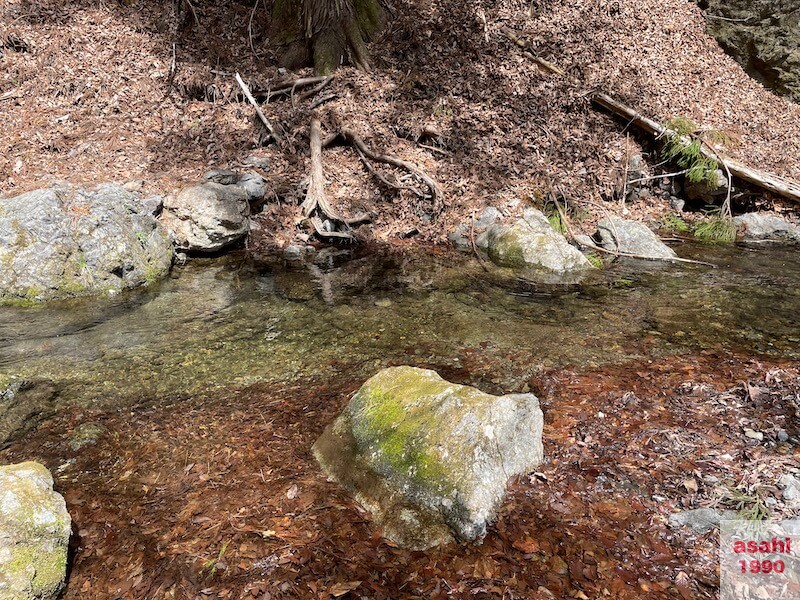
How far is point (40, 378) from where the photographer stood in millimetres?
4461

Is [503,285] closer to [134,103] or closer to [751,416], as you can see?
[751,416]

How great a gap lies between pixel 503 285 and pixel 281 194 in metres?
4.41

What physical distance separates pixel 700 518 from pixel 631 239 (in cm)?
611

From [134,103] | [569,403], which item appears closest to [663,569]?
[569,403]

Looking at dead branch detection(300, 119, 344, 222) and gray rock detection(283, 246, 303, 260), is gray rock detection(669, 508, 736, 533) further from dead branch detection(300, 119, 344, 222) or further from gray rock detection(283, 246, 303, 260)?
dead branch detection(300, 119, 344, 222)

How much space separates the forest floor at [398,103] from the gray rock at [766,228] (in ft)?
1.53

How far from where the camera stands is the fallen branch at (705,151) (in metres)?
8.48

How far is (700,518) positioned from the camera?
8.88 ft

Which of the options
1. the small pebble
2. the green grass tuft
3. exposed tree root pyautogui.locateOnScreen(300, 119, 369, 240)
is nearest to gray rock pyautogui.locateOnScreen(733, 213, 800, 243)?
the green grass tuft

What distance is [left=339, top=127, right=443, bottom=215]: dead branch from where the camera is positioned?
8766mm

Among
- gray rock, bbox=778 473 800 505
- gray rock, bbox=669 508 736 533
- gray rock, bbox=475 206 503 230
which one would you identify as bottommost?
gray rock, bbox=475 206 503 230

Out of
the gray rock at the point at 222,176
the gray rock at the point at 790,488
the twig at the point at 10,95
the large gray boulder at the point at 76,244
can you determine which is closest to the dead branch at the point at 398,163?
the gray rock at the point at 222,176

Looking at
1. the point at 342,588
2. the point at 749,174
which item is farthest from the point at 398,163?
the point at 342,588

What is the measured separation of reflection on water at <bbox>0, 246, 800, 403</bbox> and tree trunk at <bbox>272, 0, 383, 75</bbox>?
6000 millimetres
